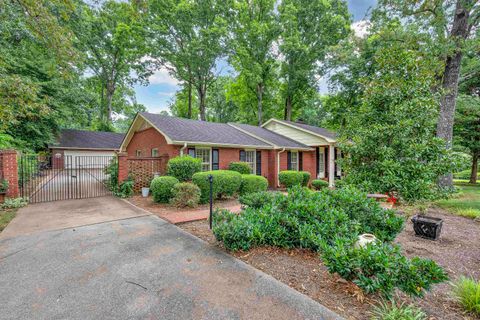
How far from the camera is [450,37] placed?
8.36 meters

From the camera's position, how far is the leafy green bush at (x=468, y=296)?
239 centimetres

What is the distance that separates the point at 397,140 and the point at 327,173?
11086 mm

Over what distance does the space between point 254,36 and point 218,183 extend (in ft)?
61.8

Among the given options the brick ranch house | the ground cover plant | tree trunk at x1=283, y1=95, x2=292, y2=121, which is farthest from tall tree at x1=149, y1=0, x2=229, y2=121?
the ground cover plant

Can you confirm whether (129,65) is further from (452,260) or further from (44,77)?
(452,260)

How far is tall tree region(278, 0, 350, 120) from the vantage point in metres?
19.9

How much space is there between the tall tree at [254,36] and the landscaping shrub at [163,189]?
17.3 m

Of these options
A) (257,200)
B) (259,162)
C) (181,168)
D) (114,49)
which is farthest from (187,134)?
(114,49)

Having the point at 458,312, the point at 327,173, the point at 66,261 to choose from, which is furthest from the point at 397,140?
the point at 327,173

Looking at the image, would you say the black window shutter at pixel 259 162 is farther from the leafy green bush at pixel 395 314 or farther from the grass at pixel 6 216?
the leafy green bush at pixel 395 314

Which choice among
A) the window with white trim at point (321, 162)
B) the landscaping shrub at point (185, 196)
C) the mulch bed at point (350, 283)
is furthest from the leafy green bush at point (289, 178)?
the mulch bed at point (350, 283)

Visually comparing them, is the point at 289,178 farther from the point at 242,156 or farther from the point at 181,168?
the point at 181,168

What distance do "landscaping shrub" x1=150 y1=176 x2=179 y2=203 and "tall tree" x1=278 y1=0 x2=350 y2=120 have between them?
709 inches

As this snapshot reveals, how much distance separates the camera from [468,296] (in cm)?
246
